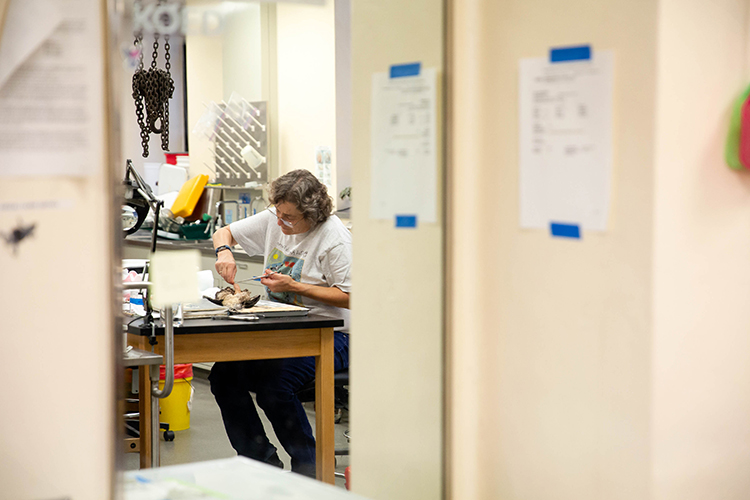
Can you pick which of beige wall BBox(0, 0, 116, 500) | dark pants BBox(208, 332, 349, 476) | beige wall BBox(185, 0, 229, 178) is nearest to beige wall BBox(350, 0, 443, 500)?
beige wall BBox(0, 0, 116, 500)

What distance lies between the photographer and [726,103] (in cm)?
152

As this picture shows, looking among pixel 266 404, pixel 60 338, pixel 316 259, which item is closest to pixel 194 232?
pixel 316 259

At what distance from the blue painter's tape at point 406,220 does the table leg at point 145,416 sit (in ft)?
4.81

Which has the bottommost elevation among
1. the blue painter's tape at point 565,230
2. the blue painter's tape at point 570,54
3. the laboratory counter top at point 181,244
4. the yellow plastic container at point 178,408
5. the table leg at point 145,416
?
the yellow plastic container at point 178,408

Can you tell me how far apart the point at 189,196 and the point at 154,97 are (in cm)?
147

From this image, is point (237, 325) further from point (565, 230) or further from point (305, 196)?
point (565, 230)

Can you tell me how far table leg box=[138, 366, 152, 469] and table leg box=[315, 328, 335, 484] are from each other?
66cm

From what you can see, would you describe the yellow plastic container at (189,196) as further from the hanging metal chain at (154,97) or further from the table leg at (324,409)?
the table leg at (324,409)

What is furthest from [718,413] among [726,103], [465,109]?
[465,109]

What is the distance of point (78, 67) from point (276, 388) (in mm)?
2177

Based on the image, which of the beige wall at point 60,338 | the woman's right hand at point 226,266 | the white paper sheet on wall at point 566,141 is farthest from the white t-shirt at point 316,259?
the beige wall at point 60,338

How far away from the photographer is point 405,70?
5.41 ft

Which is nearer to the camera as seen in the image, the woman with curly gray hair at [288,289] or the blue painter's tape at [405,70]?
the blue painter's tape at [405,70]

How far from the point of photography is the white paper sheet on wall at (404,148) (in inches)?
63.3
